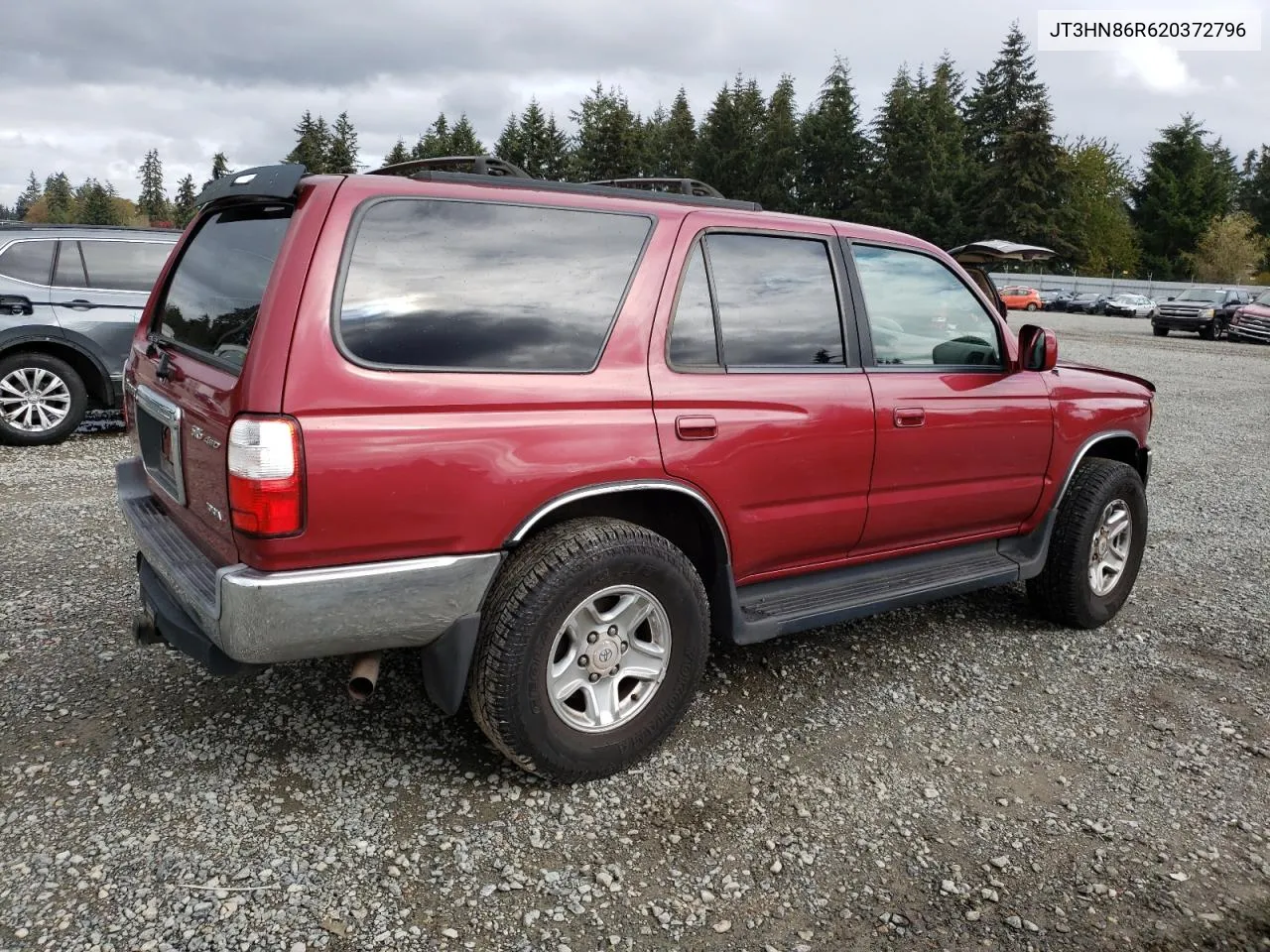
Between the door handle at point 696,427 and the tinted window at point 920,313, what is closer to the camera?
the door handle at point 696,427

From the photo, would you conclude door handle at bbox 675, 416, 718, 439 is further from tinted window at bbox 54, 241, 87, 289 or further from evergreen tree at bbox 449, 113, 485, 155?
Result: evergreen tree at bbox 449, 113, 485, 155

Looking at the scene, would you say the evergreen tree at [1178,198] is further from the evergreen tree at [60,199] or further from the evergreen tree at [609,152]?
the evergreen tree at [60,199]

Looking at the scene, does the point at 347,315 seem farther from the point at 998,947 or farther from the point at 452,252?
the point at 998,947

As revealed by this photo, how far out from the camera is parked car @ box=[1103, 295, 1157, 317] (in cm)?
4044

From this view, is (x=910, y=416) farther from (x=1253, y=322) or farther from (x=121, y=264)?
(x=1253, y=322)

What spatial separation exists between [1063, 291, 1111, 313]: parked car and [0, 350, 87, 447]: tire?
42255 millimetres

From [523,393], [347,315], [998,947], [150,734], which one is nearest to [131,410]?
[150,734]

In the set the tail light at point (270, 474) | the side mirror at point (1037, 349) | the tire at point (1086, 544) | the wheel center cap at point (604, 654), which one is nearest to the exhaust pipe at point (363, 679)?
the tail light at point (270, 474)

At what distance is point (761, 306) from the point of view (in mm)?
3379

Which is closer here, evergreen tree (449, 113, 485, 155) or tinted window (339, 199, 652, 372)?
tinted window (339, 199, 652, 372)

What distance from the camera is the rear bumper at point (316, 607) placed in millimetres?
2506

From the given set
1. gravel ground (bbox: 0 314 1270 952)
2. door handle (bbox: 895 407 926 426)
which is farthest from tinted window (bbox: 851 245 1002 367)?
gravel ground (bbox: 0 314 1270 952)

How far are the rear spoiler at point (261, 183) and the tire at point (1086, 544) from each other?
3445mm

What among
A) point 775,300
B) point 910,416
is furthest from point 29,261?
point 910,416
